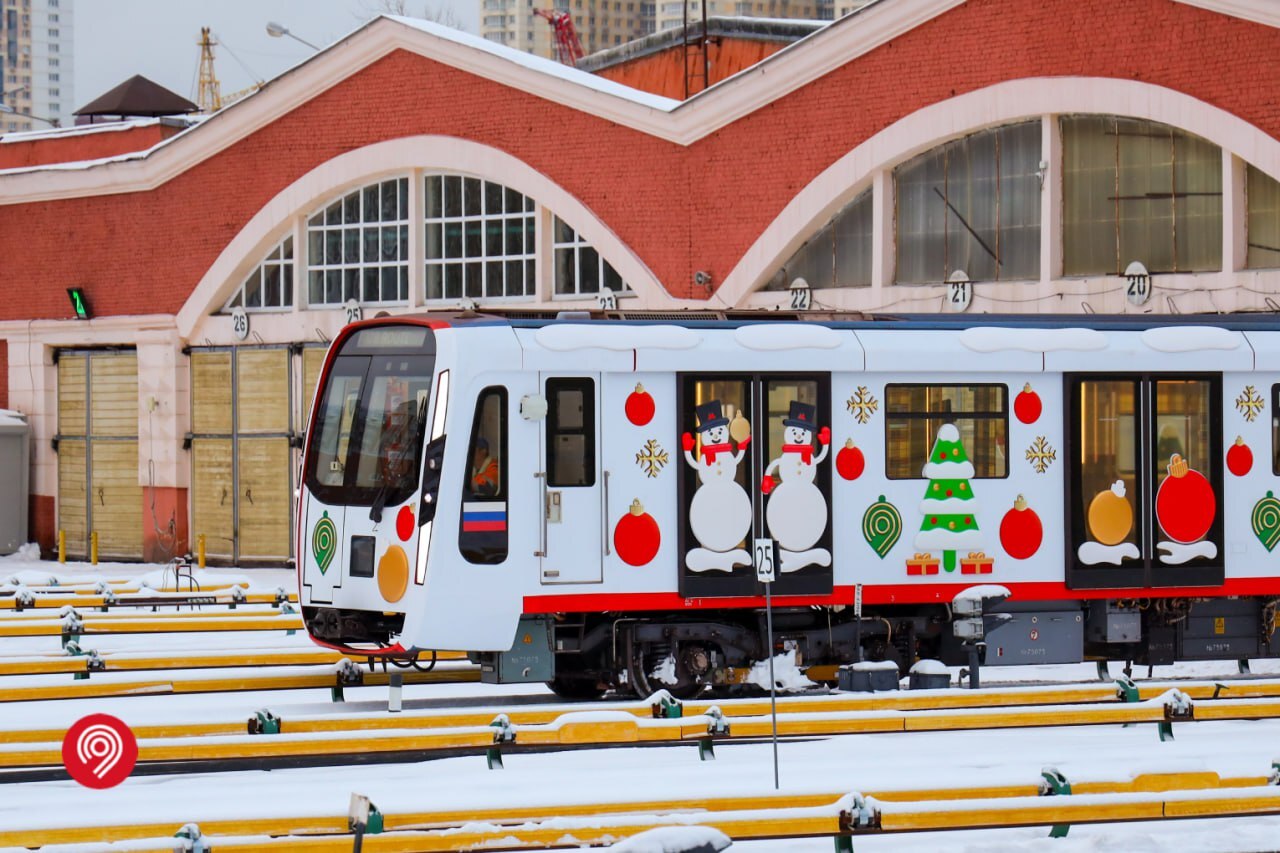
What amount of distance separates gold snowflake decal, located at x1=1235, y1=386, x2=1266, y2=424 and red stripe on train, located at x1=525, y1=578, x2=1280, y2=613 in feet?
4.86

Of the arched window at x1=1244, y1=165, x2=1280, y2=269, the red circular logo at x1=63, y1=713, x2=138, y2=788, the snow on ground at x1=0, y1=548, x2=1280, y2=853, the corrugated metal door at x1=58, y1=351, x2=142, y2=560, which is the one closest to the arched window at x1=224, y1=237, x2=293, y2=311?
the corrugated metal door at x1=58, y1=351, x2=142, y2=560

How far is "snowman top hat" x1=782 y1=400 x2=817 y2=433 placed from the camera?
15539 mm

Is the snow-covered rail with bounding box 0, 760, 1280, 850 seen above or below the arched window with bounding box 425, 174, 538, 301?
below

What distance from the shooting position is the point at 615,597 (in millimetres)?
14992

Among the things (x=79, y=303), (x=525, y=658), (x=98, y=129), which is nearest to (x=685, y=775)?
(x=525, y=658)

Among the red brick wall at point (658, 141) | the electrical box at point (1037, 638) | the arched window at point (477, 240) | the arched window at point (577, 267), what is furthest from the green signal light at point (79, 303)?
the electrical box at point (1037, 638)

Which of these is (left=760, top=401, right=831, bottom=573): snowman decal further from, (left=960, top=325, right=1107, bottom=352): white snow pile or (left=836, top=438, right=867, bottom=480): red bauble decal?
(left=960, top=325, right=1107, bottom=352): white snow pile

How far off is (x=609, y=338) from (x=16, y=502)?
2493cm

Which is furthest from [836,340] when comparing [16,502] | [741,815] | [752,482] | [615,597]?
[16,502]

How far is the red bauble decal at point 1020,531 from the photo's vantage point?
16.0 meters

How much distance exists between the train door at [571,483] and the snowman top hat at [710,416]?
0.91 m

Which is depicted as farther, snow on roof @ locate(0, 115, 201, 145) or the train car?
snow on roof @ locate(0, 115, 201, 145)

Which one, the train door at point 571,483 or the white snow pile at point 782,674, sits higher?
the train door at point 571,483

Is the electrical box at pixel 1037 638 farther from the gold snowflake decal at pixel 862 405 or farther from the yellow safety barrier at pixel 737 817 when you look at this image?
the yellow safety barrier at pixel 737 817
